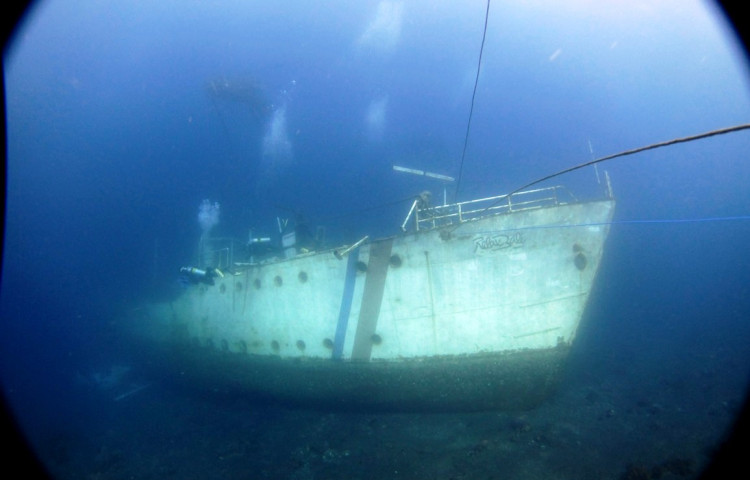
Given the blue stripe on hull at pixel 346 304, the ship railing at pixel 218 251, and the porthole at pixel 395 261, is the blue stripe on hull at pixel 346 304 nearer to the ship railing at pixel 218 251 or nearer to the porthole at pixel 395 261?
the porthole at pixel 395 261

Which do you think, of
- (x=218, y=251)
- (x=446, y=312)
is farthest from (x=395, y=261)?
(x=218, y=251)

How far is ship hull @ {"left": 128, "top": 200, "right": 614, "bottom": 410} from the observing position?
8492mm

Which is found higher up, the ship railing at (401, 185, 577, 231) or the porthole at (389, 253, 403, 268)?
the ship railing at (401, 185, 577, 231)

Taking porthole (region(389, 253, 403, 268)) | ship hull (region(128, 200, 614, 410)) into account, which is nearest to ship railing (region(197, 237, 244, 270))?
ship hull (region(128, 200, 614, 410))

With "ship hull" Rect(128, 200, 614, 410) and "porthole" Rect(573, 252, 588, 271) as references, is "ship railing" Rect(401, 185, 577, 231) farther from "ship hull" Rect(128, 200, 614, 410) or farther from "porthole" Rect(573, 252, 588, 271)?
"porthole" Rect(573, 252, 588, 271)

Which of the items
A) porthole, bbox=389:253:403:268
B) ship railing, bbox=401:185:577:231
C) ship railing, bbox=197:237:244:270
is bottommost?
porthole, bbox=389:253:403:268

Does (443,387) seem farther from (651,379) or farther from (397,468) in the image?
(651,379)

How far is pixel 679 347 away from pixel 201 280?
22.0 metres

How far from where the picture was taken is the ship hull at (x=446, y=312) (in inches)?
334

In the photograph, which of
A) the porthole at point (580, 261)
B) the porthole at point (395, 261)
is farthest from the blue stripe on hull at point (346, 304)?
the porthole at point (580, 261)

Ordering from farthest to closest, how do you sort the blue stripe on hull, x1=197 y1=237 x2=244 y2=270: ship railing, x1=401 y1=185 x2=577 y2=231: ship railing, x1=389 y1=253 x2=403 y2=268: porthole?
x1=197 y1=237 x2=244 y2=270: ship railing → the blue stripe on hull → x1=389 y1=253 x2=403 y2=268: porthole → x1=401 y1=185 x2=577 y2=231: ship railing

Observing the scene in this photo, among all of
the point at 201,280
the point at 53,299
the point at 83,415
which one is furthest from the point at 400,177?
the point at 53,299

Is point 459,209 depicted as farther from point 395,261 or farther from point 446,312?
point 446,312

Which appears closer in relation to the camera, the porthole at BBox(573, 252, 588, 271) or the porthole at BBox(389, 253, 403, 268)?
the porthole at BBox(573, 252, 588, 271)
